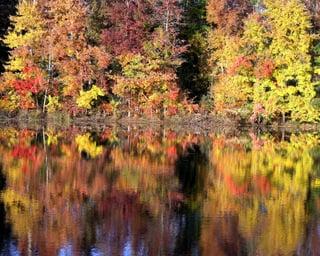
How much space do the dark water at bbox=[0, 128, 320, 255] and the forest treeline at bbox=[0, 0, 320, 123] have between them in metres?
14.0

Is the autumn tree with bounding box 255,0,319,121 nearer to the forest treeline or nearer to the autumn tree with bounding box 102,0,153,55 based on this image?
the forest treeline

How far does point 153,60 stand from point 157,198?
2990 centimetres

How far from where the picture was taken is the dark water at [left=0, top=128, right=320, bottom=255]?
38.3 ft

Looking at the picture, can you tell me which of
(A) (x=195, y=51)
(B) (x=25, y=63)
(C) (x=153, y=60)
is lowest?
(B) (x=25, y=63)

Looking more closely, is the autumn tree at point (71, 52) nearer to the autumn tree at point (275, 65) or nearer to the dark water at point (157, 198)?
the autumn tree at point (275, 65)

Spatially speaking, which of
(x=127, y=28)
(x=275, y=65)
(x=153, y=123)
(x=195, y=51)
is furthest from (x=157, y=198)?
(x=195, y=51)

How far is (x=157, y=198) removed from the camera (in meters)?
16.4

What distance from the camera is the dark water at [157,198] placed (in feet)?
38.3

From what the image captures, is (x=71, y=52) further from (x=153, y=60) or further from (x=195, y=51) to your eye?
(x=195, y=51)

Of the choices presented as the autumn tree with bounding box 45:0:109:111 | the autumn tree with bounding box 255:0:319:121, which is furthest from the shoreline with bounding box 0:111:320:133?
the autumn tree with bounding box 45:0:109:111

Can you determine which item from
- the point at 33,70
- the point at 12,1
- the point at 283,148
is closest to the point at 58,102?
the point at 33,70

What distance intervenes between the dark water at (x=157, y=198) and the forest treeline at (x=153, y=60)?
14.0m

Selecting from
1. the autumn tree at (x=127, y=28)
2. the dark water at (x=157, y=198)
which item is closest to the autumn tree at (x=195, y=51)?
the autumn tree at (x=127, y=28)

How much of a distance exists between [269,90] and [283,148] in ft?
50.1
